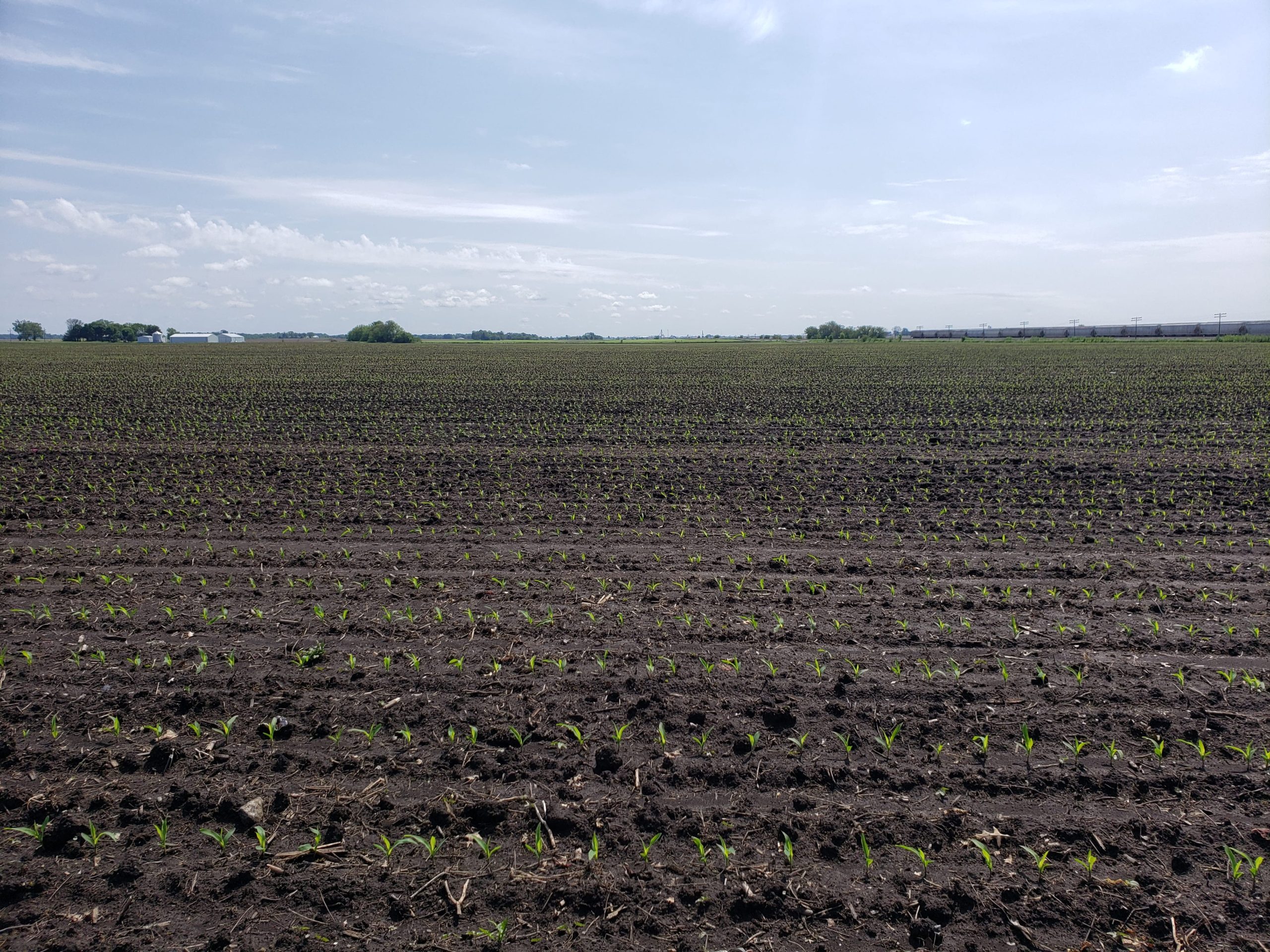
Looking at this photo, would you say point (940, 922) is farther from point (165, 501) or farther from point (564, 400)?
point (564, 400)

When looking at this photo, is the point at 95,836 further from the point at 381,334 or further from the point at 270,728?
the point at 381,334

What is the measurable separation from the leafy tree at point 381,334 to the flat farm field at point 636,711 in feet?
394

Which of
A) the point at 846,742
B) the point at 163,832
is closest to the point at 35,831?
the point at 163,832

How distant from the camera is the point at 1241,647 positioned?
616 centimetres

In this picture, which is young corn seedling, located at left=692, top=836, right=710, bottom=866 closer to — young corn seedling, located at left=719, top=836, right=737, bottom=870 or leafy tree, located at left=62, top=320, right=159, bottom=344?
young corn seedling, located at left=719, top=836, right=737, bottom=870

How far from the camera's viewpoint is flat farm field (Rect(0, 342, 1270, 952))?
3660 mm

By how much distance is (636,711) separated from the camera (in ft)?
17.5

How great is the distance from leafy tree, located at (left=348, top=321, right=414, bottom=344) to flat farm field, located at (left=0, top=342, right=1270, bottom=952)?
120 meters

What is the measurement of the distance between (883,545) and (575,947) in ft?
22.3

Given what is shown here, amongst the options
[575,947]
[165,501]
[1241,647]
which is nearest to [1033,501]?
[1241,647]

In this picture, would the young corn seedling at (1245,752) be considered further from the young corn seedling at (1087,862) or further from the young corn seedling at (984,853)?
the young corn seedling at (984,853)

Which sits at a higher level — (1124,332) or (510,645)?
(1124,332)

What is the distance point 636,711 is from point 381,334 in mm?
131116

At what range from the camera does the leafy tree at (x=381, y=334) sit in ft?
412
